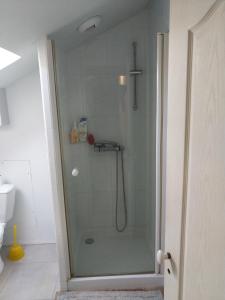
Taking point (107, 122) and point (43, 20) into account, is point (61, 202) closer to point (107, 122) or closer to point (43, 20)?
point (107, 122)

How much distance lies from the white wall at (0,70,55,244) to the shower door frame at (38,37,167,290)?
70 cm

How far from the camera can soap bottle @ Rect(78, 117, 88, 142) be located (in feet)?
7.52

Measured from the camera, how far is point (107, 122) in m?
2.36

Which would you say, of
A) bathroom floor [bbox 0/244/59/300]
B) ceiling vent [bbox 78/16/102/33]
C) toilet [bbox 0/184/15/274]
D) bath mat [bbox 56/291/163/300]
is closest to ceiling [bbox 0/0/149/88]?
ceiling vent [bbox 78/16/102/33]

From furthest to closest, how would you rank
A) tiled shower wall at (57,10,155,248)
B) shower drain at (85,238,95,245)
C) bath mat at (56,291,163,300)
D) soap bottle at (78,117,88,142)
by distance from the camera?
shower drain at (85,238,95,245)
soap bottle at (78,117,88,142)
tiled shower wall at (57,10,155,248)
bath mat at (56,291,163,300)

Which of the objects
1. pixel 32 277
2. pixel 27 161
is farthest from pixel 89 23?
pixel 32 277

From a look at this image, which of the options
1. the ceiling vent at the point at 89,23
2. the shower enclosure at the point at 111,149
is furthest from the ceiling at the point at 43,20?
the shower enclosure at the point at 111,149

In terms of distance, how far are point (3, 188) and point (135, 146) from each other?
1.45 meters

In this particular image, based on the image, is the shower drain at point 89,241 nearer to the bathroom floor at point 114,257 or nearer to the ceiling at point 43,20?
the bathroom floor at point 114,257

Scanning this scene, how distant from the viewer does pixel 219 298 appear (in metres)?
0.60

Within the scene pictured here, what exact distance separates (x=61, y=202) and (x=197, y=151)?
4.48 ft

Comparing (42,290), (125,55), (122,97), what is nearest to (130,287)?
(42,290)

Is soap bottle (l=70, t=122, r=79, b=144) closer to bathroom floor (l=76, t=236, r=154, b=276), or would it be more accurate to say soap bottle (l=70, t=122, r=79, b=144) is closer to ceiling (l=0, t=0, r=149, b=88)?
ceiling (l=0, t=0, r=149, b=88)

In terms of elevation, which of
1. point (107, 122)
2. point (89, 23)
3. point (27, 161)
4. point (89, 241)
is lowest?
point (89, 241)
